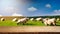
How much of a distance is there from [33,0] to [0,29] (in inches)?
13.8

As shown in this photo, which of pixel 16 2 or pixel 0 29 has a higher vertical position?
pixel 16 2

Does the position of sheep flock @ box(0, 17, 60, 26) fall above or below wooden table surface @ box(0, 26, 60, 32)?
above

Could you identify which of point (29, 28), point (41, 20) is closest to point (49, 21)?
point (41, 20)

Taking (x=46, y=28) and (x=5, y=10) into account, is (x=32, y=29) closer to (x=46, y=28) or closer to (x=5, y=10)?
(x=46, y=28)

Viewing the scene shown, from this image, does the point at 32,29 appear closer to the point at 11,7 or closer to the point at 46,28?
the point at 46,28

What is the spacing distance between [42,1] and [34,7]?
83 mm

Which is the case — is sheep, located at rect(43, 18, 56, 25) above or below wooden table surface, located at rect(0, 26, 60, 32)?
above

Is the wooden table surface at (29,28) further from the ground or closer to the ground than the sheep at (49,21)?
closer to the ground

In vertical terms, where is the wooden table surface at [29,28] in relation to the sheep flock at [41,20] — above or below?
below

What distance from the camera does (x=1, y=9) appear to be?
1088mm

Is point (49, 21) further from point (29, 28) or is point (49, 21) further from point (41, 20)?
point (29, 28)

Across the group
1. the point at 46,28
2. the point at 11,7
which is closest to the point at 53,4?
the point at 46,28

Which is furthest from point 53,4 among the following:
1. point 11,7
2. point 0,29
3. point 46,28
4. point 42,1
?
point 0,29

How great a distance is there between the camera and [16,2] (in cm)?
110
